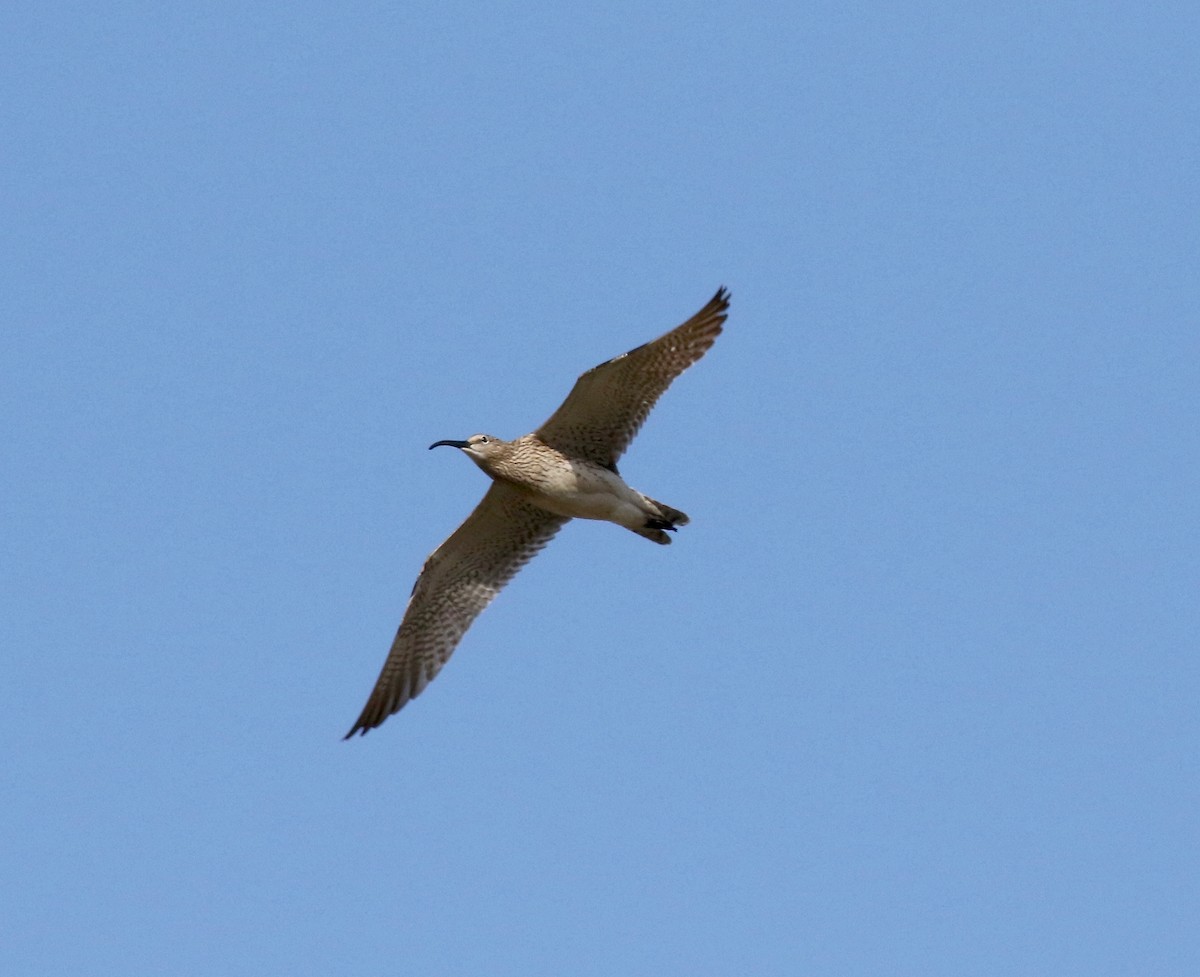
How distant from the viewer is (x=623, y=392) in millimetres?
16062

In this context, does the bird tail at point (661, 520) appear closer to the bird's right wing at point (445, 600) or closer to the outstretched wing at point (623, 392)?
the outstretched wing at point (623, 392)

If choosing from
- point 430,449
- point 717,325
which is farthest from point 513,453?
point 717,325

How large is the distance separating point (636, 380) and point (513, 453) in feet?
4.49

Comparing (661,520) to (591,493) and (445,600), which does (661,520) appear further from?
(445,600)

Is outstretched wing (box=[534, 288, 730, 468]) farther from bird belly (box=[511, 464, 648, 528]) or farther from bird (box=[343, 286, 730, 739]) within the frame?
bird belly (box=[511, 464, 648, 528])

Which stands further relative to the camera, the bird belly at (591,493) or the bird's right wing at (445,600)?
the bird's right wing at (445,600)

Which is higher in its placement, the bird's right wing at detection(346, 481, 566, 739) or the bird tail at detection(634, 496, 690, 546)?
the bird tail at detection(634, 496, 690, 546)

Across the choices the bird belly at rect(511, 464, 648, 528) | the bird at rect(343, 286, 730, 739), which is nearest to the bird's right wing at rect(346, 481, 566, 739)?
the bird at rect(343, 286, 730, 739)

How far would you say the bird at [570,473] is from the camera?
16.0 metres

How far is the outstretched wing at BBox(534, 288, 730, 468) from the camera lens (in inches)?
623

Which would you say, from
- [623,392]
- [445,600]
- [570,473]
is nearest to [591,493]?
[570,473]

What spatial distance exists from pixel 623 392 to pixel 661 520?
1321mm

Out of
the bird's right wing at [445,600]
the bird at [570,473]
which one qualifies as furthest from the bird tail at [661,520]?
the bird's right wing at [445,600]

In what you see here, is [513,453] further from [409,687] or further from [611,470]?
[409,687]
